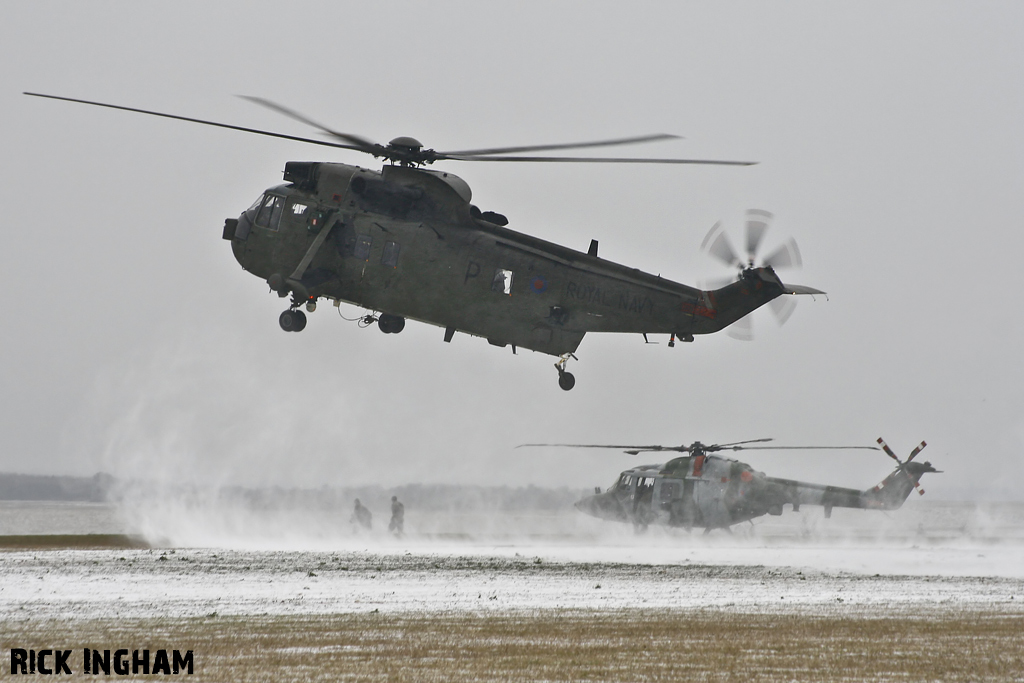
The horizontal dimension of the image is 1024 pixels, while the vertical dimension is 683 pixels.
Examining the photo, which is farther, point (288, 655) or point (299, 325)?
point (299, 325)

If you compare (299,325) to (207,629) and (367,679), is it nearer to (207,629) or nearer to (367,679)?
(207,629)

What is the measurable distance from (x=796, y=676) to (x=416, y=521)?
144ft

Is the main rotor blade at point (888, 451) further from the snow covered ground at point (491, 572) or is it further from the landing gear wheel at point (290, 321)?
the landing gear wheel at point (290, 321)

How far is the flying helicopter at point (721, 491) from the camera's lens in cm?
3719

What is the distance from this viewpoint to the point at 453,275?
73.0 feet

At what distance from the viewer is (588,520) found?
46.5m

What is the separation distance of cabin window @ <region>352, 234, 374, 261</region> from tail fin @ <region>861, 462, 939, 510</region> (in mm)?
22417

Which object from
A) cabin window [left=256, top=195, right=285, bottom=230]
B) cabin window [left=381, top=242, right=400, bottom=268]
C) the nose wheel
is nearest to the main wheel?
the nose wheel

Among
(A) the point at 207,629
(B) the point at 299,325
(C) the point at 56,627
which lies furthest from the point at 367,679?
(B) the point at 299,325

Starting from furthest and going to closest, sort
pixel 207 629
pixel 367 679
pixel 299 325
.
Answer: pixel 299 325, pixel 207 629, pixel 367 679

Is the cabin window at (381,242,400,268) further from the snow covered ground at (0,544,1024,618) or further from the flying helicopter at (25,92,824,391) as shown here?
the snow covered ground at (0,544,1024,618)

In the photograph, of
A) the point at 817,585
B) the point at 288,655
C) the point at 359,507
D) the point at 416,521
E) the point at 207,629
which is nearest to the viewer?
the point at 288,655

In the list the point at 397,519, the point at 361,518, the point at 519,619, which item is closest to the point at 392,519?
the point at 397,519

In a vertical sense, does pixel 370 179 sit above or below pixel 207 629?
above
